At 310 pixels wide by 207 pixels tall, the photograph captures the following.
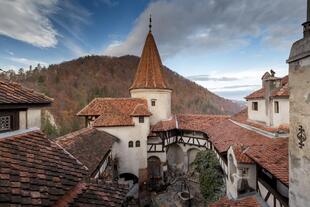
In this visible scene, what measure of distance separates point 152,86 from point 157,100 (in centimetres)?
152

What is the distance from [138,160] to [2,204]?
16.4 metres

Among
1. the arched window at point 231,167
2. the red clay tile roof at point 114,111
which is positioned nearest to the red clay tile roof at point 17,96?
the arched window at point 231,167

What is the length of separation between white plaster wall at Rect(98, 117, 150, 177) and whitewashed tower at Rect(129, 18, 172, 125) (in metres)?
3.06

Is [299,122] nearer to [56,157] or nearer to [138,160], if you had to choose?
[56,157]

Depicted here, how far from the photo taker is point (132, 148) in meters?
19.6

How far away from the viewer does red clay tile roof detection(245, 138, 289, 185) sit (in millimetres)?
7387

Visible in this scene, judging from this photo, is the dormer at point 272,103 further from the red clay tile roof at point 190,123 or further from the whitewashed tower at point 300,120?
the red clay tile roof at point 190,123

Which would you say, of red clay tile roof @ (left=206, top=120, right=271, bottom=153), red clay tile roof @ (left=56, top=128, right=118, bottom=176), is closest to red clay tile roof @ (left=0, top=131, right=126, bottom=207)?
red clay tile roof @ (left=56, top=128, right=118, bottom=176)

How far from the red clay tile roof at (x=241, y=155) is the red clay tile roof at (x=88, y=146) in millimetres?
6751

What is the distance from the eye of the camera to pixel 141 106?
20.0 metres

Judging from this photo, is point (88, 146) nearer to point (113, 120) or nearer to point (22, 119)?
point (113, 120)

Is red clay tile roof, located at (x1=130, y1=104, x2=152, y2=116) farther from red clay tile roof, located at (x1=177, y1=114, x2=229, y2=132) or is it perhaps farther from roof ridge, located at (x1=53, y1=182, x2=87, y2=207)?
roof ridge, located at (x1=53, y1=182, x2=87, y2=207)

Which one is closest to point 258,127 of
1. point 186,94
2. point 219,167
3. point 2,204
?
point 219,167

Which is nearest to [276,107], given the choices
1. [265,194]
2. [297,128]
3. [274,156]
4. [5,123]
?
[274,156]
